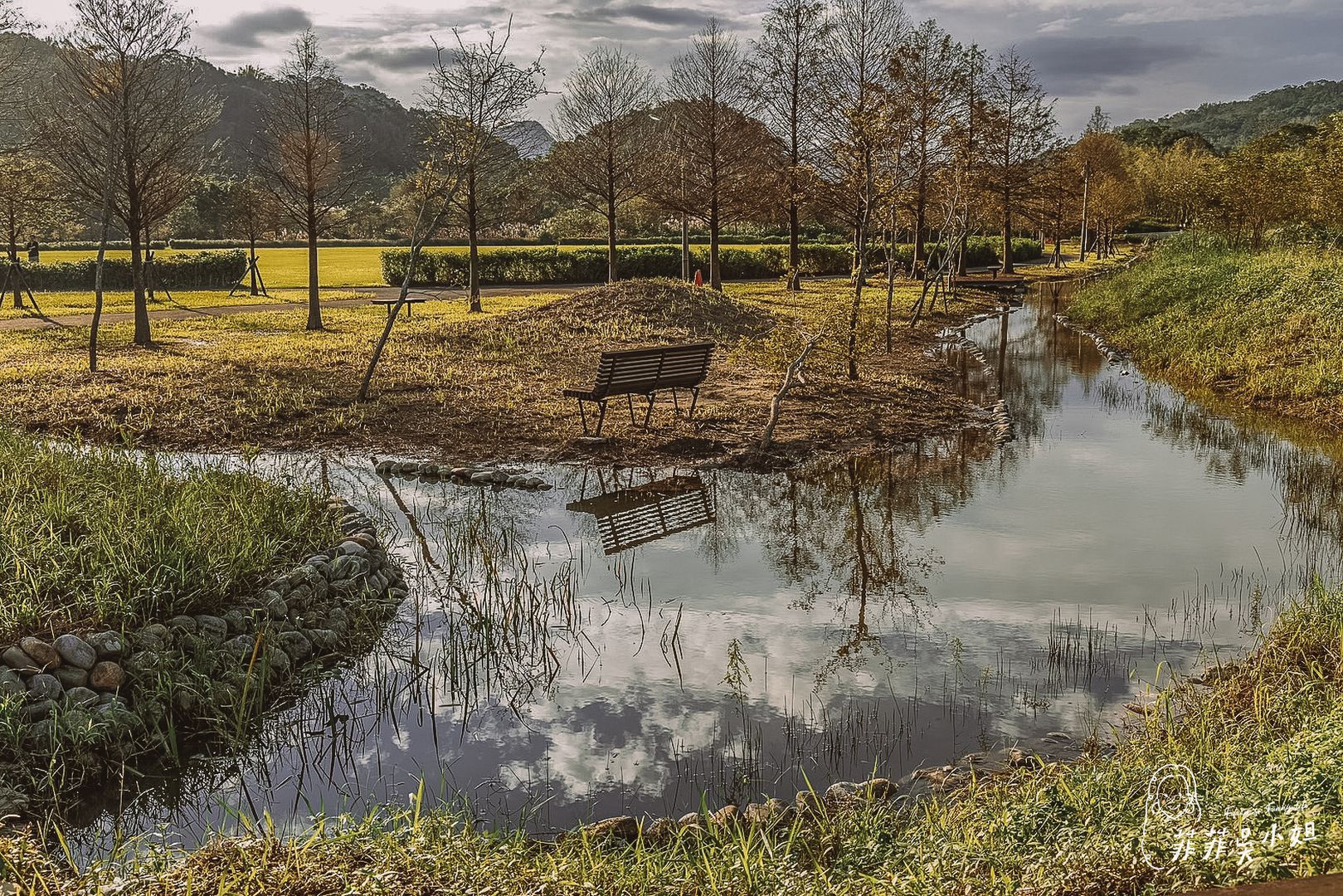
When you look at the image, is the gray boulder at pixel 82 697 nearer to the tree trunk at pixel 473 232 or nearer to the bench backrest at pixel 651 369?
the bench backrest at pixel 651 369

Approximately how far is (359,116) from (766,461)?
17452cm

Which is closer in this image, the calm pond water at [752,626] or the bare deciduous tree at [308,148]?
the calm pond water at [752,626]

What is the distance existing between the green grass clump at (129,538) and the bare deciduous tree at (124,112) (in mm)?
12956

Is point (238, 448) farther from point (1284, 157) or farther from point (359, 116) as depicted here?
point (359, 116)

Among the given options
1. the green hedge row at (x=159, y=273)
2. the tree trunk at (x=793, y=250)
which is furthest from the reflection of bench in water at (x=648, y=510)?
the green hedge row at (x=159, y=273)

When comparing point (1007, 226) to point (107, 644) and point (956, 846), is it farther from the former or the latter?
point (956, 846)

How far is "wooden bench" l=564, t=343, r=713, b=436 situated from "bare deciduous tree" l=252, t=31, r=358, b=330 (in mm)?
14150

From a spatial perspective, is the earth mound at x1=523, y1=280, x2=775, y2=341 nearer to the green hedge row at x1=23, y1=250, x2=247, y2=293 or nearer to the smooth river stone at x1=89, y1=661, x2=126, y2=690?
the smooth river stone at x1=89, y1=661, x2=126, y2=690

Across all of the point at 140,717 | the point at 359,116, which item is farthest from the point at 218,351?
the point at 359,116

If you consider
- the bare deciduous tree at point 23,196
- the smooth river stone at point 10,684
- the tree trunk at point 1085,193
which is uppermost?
the tree trunk at point 1085,193

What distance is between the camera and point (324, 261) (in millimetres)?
55344

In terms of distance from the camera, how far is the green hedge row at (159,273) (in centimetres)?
3838

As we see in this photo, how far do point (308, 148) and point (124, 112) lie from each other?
6.87 m

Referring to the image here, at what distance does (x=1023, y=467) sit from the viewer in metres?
12.6
